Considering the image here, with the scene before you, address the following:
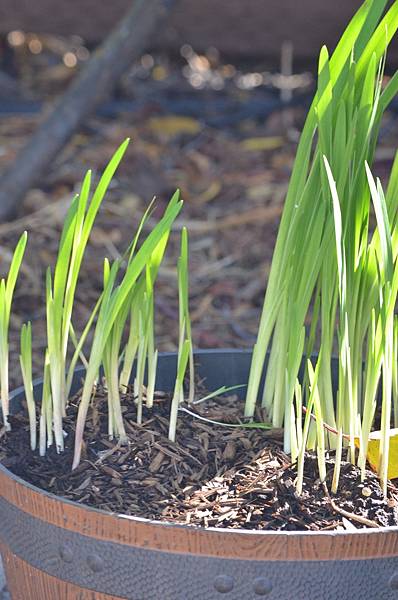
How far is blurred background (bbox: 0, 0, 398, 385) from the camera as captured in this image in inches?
100

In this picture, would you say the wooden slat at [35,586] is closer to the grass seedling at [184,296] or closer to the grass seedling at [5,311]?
the grass seedling at [5,311]

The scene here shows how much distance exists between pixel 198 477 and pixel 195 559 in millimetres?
167

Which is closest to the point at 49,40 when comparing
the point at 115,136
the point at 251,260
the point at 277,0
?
the point at 115,136

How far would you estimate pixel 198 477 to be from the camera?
1.12 metres

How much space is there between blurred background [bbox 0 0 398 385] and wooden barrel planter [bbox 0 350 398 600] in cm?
113

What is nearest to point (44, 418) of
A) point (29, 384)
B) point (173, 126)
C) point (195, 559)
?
point (29, 384)

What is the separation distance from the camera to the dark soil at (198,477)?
105cm

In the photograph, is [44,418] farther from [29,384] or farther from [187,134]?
[187,134]

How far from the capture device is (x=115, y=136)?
11.2 feet

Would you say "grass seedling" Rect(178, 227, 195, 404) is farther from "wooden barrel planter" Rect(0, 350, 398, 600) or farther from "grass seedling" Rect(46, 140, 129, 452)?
"wooden barrel planter" Rect(0, 350, 398, 600)

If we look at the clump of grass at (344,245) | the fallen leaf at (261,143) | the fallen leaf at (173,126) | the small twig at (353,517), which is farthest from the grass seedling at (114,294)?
the fallen leaf at (173,126)

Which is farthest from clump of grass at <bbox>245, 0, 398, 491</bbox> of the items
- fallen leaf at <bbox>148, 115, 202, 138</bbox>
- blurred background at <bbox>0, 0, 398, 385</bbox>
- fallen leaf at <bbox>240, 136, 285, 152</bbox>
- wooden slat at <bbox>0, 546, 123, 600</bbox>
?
fallen leaf at <bbox>148, 115, 202, 138</bbox>

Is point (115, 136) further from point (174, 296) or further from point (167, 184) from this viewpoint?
point (174, 296)

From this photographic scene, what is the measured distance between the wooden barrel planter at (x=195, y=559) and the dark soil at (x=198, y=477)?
62mm
